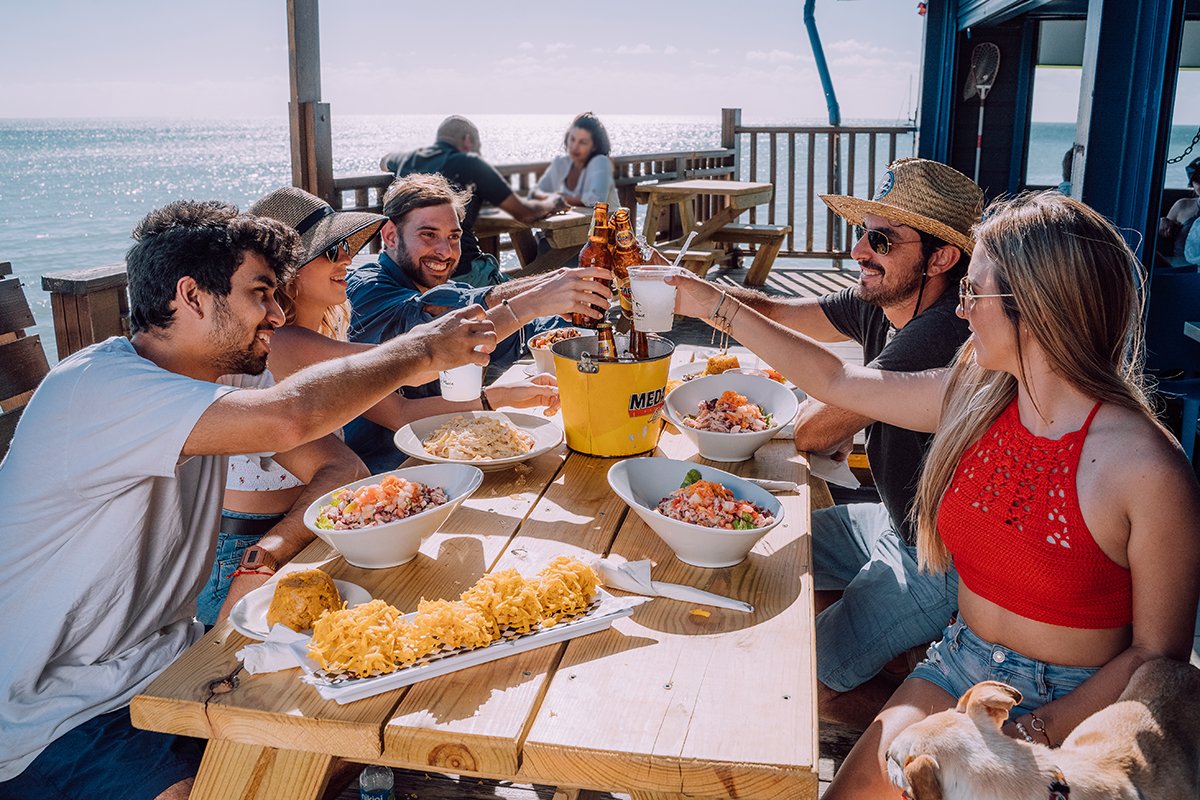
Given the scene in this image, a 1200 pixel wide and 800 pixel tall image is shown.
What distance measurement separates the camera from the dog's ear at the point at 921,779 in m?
1.22

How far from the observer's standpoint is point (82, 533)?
1768 mm

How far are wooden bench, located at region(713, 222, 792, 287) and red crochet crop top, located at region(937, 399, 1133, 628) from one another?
7.02m

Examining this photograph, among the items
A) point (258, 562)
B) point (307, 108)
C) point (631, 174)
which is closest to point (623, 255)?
point (258, 562)

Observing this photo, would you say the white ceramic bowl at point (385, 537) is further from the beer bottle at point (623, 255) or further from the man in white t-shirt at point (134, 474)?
the beer bottle at point (623, 255)

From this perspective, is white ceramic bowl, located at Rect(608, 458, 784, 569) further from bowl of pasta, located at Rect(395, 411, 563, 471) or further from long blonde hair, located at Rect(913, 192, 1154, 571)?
long blonde hair, located at Rect(913, 192, 1154, 571)

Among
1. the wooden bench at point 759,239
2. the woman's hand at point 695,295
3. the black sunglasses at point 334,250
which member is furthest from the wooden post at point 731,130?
the woman's hand at point 695,295

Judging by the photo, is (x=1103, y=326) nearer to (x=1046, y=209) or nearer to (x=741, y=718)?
(x=1046, y=209)

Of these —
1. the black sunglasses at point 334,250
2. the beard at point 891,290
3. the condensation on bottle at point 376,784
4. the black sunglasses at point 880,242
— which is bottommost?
the condensation on bottle at point 376,784

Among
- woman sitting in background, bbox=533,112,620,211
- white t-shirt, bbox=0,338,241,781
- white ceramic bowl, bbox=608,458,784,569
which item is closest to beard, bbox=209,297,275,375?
white t-shirt, bbox=0,338,241,781

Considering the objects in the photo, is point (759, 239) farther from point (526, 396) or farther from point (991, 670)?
point (991, 670)

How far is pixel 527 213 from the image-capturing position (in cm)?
657

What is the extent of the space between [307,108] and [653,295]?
13.1 feet

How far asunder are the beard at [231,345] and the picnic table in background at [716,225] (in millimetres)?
6271

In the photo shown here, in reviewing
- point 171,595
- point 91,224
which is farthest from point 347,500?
point 91,224
